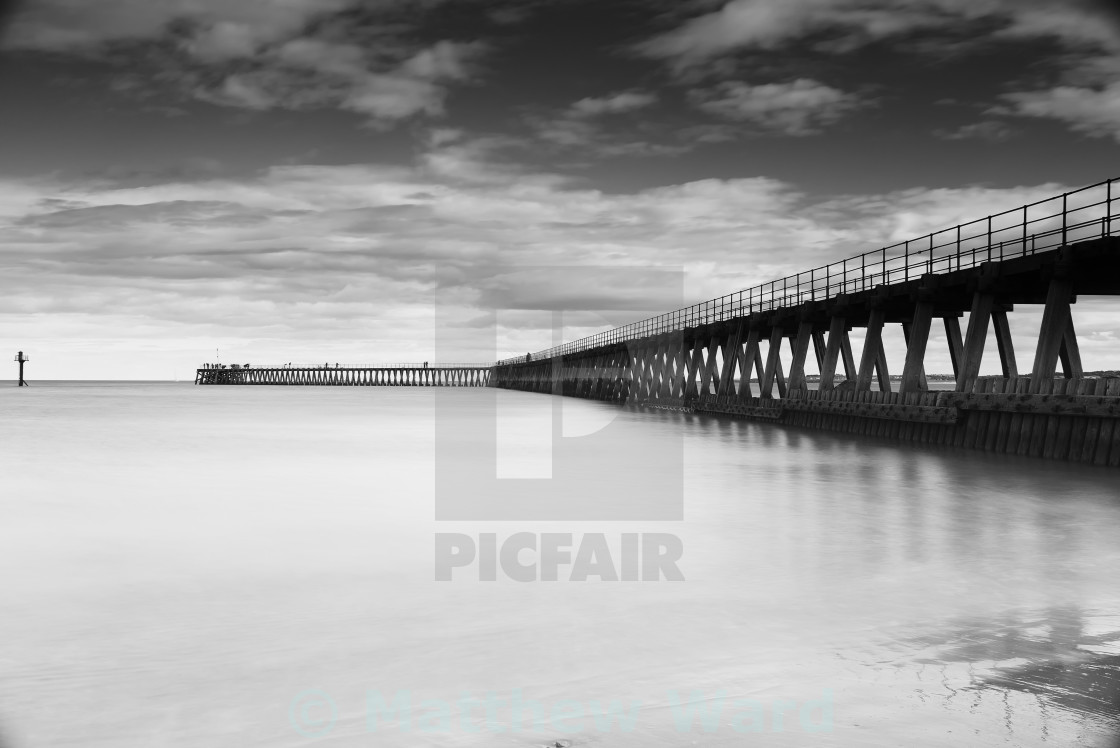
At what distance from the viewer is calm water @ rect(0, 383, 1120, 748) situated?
442 cm

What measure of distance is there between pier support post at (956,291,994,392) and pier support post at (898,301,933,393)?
2310mm

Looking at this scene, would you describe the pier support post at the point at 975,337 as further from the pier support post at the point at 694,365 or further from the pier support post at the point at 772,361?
the pier support post at the point at 694,365

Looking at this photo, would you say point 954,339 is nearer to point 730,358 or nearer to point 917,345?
point 917,345

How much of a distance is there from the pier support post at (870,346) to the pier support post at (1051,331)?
310 inches

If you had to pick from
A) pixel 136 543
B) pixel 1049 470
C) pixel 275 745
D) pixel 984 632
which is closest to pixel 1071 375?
pixel 1049 470

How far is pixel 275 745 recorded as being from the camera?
13.8 ft

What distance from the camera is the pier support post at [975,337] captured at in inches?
800

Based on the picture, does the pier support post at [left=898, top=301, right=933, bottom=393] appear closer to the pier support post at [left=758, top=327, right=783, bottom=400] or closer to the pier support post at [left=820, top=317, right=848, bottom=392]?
the pier support post at [left=820, top=317, right=848, bottom=392]

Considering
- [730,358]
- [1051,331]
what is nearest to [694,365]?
[730,358]

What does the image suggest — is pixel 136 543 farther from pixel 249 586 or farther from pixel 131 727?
pixel 131 727

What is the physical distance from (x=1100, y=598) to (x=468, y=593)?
4503 mm

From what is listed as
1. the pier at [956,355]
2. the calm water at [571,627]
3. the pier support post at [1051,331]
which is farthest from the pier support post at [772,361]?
the calm water at [571,627]

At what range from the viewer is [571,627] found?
244 inches

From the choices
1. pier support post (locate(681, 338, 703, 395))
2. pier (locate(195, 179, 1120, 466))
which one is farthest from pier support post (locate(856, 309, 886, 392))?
pier support post (locate(681, 338, 703, 395))
